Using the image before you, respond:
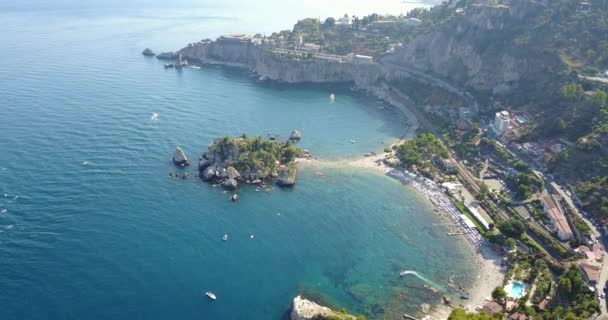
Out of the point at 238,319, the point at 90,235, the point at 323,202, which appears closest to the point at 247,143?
the point at 323,202

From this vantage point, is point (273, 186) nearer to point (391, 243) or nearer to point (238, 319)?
point (391, 243)

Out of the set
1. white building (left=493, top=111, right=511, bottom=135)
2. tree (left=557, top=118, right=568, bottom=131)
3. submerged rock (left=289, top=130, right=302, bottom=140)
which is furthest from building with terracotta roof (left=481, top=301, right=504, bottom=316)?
submerged rock (left=289, top=130, right=302, bottom=140)

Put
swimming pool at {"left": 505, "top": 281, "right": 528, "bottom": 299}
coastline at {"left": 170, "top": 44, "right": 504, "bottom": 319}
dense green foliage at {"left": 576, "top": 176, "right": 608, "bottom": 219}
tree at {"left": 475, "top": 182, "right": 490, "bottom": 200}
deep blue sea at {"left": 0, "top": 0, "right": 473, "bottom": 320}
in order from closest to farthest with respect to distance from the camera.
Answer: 1. deep blue sea at {"left": 0, "top": 0, "right": 473, "bottom": 320}
2. swimming pool at {"left": 505, "top": 281, "right": 528, "bottom": 299}
3. coastline at {"left": 170, "top": 44, "right": 504, "bottom": 319}
4. dense green foliage at {"left": 576, "top": 176, "right": 608, "bottom": 219}
5. tree at {"left": 475, "top": 182, "right": 490, "bottom": 200}

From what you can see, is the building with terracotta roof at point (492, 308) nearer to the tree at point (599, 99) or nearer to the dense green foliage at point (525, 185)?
the dense green foliage at point (525, 185)

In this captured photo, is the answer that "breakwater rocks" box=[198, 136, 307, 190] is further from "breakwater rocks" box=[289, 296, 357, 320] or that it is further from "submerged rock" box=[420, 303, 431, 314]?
"submerged rock" box=[420, 303, 431, 314]

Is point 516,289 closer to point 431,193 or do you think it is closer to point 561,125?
point 431,193

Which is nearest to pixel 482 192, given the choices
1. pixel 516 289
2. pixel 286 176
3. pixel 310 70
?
pixel 516 289
